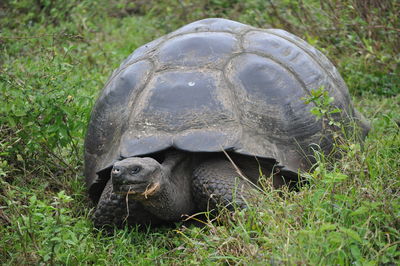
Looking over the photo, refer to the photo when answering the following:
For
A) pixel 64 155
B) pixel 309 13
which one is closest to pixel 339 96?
pixel 64 155

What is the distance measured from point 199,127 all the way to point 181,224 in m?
0.54

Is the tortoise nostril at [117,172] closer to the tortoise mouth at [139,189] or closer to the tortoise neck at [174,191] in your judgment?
the tortoise mouth at [139,189]

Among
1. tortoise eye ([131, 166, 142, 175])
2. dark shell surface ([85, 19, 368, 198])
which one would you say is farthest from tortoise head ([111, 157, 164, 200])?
dark shell surface ([85, 19, 368, 198])

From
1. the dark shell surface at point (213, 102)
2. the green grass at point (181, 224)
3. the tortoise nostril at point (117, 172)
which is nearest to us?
the green grass at point (181, 224)

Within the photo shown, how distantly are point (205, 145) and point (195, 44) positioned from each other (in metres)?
0.73

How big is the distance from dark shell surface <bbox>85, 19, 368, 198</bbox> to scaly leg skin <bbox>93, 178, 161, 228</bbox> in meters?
0.20

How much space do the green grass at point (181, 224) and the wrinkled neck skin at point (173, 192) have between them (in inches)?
4.3

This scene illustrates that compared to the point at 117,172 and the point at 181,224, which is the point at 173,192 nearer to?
the point at 181,224

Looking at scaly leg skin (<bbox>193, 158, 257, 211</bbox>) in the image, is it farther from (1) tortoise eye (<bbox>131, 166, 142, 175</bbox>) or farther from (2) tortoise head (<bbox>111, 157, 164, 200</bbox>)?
(1) tortoise eye (<bbox>131, 166, 142, 175</bbox>)

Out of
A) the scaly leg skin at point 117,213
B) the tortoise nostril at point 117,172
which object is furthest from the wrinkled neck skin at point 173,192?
the tortoise nostril at point 117,172

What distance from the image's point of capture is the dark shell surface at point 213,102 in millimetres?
3416

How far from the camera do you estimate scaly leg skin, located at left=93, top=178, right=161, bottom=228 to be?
3469 mm

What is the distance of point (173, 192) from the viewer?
3.37 meters

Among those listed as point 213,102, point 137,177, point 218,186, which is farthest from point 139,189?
point 213,102
